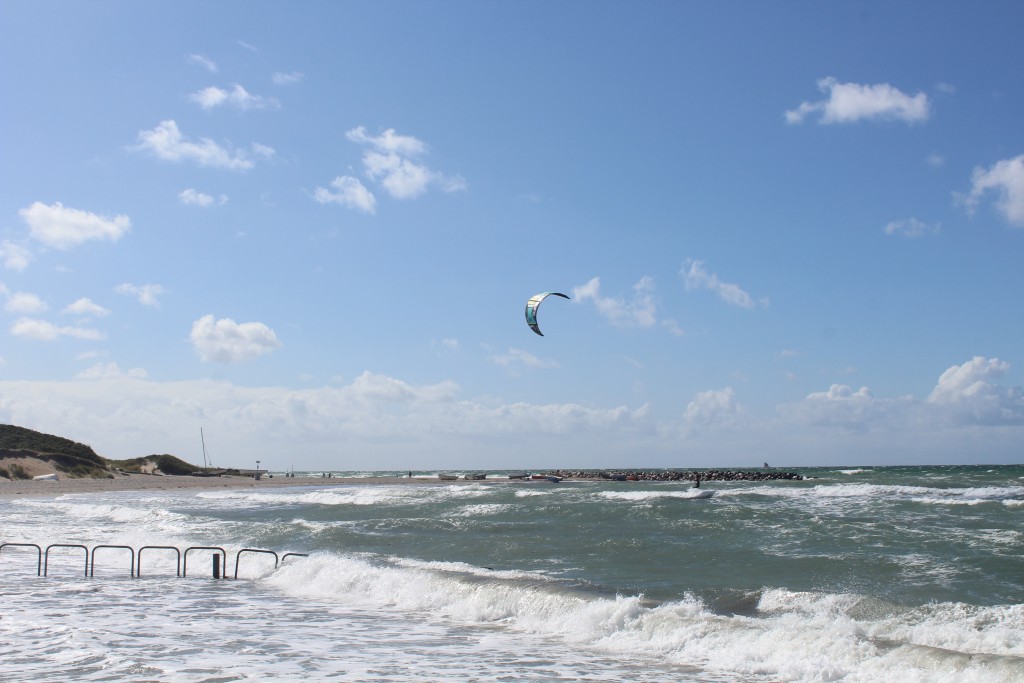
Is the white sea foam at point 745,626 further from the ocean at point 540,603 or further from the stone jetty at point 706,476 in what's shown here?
the stone jetty at point 706,476

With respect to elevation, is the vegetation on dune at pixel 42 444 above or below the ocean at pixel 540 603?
above

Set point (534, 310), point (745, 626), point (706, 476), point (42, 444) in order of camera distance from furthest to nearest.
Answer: point (706, 476), point (42, 444), point (534, 310), point (745, 626)

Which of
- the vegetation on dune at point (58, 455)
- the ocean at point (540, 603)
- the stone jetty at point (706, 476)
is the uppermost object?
the vegetation on dune at point (58, 455)

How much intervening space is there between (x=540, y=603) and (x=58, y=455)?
75.4 meters

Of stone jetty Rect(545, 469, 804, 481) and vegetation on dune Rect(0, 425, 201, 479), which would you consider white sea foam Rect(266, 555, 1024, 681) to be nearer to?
vegetation on dune Rect(0, 425, 201, 479)

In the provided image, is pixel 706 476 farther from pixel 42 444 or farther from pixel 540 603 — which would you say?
pixel 540 603

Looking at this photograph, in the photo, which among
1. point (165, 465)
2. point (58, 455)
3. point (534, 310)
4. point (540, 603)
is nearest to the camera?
point (540, 603)

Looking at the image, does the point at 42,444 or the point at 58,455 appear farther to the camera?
the point at 42,444

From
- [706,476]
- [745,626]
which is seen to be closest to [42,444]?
[706,476]

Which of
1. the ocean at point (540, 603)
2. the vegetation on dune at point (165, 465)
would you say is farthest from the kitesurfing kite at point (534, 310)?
the vegetation on dune at point (165, 465)

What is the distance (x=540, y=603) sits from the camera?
44.3 feet

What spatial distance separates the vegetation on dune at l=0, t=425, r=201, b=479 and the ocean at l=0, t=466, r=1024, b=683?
5128 centimetres

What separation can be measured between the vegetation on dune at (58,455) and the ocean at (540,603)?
51283 mm

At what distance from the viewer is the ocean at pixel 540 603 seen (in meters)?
9.68
